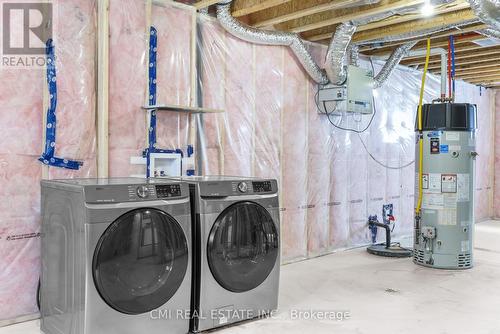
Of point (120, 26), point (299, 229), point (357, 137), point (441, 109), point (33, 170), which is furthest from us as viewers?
point (357, 137)

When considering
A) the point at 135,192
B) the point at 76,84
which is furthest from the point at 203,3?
the point at 135,192

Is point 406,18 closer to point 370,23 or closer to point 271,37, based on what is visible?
point 370,23

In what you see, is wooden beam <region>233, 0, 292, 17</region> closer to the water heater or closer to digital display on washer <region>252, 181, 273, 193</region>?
digital display on washer <region>252, 181, 273, 193</region>

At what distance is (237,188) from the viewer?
116 inches

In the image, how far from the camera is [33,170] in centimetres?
306

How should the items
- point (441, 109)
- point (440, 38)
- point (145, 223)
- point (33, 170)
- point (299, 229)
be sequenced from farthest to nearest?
1. point (440, 38)
2. point (299, 229)
3. point (441, 109)
4. point (33, 170)
5. point (145, 223)

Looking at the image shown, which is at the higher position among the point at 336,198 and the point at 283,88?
the point at 283,88

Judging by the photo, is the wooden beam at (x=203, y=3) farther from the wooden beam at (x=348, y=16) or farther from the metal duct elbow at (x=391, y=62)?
the metal duct elbow at (x=391, y=62)

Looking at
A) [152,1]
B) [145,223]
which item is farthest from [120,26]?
[145,223]

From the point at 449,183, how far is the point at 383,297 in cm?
158

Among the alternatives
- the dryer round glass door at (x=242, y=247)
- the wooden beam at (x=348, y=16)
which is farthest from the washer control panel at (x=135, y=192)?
the wooden beam at (x=348, y=16)

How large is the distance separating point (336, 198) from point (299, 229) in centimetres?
76

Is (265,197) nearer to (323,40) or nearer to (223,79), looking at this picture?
(223,79)

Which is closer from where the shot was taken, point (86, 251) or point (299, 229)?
point (86, 251)
